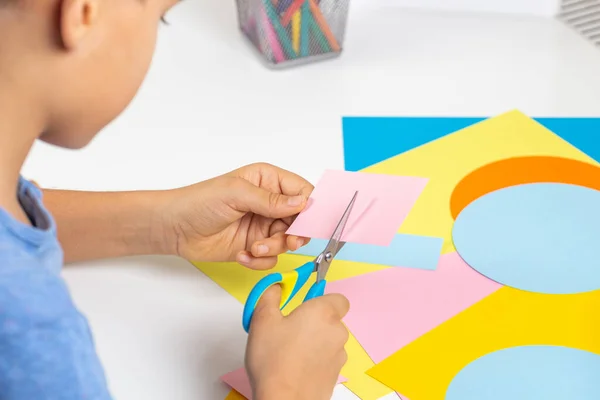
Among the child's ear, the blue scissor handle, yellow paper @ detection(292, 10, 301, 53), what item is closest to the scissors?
the blue scissor handle

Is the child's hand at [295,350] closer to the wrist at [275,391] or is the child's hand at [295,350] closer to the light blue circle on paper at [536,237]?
the wrist at [275,391]

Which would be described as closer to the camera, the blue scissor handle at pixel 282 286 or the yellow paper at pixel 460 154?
the blue scissor handle at pixel 282 286

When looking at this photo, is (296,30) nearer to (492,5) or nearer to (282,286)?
(492,5)

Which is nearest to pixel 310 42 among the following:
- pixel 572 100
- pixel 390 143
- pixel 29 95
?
pixel 390 143

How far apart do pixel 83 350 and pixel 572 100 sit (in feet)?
2.53

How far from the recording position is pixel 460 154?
3.13ft

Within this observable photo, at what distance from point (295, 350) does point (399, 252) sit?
221mm

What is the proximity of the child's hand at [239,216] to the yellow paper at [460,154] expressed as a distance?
5.4 inches

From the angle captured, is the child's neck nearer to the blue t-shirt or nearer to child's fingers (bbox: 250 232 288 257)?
the blue t-shirt

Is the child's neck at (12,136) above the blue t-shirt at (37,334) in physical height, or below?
above

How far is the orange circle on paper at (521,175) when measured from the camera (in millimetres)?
890

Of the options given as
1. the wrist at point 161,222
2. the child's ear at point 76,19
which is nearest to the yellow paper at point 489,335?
the wrist at point 161,222

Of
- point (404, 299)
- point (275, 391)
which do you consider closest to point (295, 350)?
point (275, 391)

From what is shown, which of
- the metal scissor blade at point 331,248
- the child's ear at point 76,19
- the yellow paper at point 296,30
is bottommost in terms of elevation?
the metal scissor blade at point 331,248
